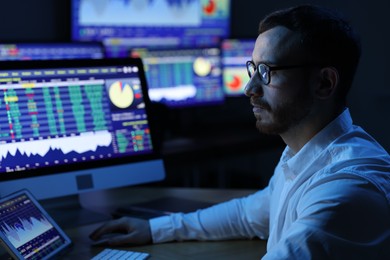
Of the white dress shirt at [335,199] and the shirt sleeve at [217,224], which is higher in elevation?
the white dress shirt at [335,199]

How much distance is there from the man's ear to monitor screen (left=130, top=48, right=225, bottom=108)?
86.7 inches

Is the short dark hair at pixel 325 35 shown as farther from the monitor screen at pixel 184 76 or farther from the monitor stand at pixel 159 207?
the monitor screen at pixel 184 76

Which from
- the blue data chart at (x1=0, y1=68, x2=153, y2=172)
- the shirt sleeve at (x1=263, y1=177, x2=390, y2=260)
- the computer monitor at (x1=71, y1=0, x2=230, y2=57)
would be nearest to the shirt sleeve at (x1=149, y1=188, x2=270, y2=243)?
the blue data chart at (x1=0, y1=68, x2=153, y2=172)

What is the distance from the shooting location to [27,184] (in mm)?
1628

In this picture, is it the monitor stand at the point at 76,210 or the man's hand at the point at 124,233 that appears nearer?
the man's hand at the point at 124,233

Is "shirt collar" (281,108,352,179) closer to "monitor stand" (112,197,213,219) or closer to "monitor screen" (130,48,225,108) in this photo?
Result: "monitor stand" (112,197,213,219)

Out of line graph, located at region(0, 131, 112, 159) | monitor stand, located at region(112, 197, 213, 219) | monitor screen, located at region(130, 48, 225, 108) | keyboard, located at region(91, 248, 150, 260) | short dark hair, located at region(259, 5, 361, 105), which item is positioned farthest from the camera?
monitor screen, located at region(130, 48, 225, 108)

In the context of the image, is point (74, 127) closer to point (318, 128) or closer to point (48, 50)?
point (318, 128)

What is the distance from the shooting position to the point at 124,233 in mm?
1544

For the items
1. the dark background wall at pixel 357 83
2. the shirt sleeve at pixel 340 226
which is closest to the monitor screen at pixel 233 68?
the dark background wall at pixel 357 83

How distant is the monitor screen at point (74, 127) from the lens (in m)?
1.64

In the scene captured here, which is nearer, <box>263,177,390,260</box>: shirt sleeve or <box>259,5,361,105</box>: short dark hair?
<box>263,177,390,260</box>: shirt sleeve

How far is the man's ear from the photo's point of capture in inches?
48.9

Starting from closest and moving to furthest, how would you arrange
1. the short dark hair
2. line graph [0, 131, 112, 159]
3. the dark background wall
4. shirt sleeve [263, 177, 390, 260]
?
shirt sleeve [263, 177, 390, 260] < the short dark hair < line graph [0, 131, 112, 159] < the dark background wall
